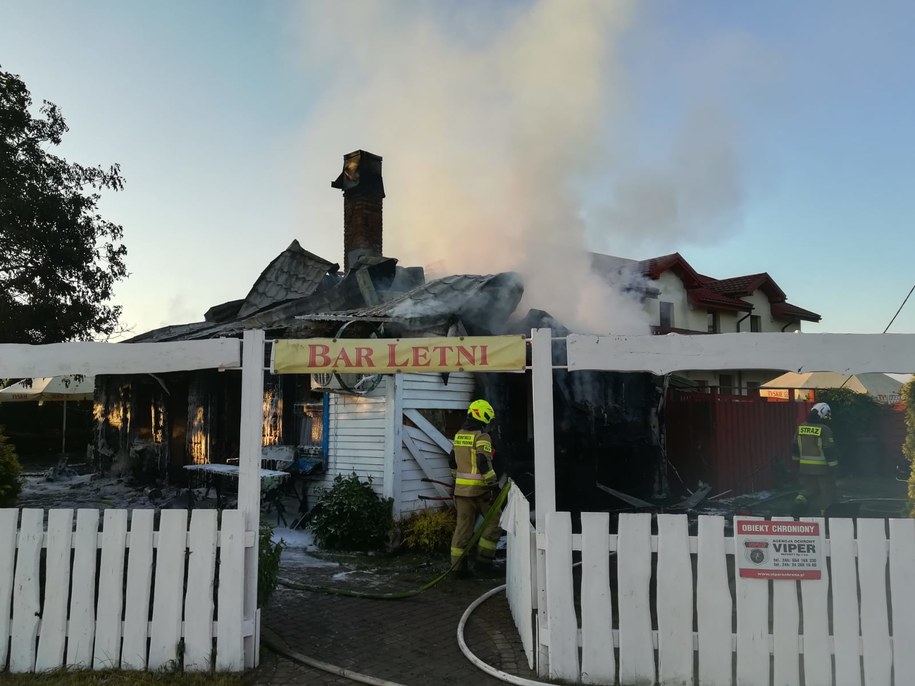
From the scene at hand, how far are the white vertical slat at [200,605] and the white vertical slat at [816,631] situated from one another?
156 inches

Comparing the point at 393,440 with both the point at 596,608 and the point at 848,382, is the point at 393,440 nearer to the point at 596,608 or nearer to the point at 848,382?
the point at 596,608

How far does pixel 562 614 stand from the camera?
4.28m

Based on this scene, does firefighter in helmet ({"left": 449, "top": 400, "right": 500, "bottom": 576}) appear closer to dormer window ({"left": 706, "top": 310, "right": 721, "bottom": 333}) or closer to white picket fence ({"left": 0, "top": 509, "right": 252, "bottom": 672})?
white picket fence ({"left": 0, "top": 509, "right": 252, "bottom": 672})

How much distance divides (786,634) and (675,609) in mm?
686

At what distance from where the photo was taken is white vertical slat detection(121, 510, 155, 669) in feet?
14.6

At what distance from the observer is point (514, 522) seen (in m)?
5.48

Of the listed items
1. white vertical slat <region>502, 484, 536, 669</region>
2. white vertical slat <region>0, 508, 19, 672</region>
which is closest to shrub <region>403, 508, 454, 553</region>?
white vertical slat <region>502, 484, 536, 669</region>

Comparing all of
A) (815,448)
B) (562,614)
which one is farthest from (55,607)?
(815,448)

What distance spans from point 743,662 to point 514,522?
2023 millimetres

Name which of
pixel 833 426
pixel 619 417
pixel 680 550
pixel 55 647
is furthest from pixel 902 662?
pixel 833 426

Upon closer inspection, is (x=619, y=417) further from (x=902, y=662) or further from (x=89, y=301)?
→ (x=89, y=301)

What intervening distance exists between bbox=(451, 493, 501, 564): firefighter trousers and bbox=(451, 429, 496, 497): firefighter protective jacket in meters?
0.10

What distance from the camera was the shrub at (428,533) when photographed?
8477 millimetres

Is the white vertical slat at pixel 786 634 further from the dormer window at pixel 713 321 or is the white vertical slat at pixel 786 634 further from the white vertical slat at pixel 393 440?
the dormer window at pixel 713 321
